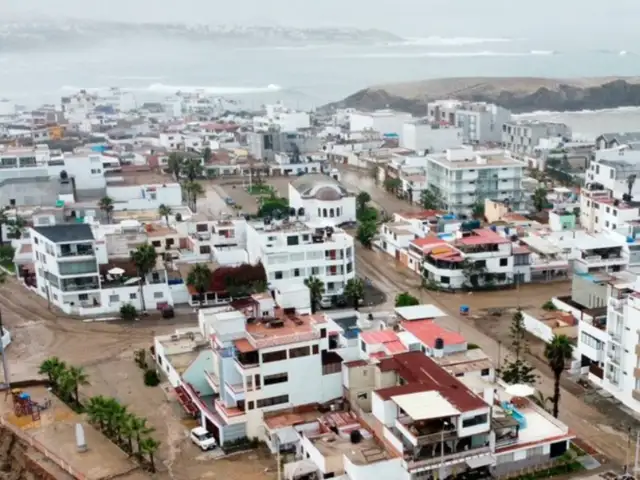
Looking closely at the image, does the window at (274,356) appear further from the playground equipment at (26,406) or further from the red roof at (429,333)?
the playground equipment at (26,406)

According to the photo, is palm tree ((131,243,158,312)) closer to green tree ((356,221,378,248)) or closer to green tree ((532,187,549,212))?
green tree ((356,221,378,248))

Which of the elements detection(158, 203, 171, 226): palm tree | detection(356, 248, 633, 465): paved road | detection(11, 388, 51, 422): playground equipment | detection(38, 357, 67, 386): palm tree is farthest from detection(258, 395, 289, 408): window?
detection(158, 203, 171, 226): palm tree

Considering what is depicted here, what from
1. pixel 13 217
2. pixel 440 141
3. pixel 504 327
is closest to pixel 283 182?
pixel 440 141

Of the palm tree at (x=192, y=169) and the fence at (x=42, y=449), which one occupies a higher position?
the palm tree at (x=192, y=169)

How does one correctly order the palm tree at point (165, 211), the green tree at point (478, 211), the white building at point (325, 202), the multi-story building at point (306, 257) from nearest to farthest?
1. the multi-story building at point (306, 257)
2. the palm tree at point (165, 211)
3. the white building at point (325, 202)
4. the green tree at point (478, 211)

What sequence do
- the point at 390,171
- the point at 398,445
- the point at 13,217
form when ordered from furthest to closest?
the point at 390,171, the point at 13,217, the point at 398,445

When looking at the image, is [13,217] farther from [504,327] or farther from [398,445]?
[398,445]

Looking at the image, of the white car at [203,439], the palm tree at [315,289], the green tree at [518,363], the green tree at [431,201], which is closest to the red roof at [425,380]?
the green tree at [518,363]
